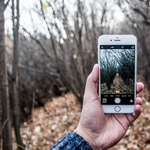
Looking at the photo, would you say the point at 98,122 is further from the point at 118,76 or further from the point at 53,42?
the point at 53,42

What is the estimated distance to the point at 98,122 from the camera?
122 cm

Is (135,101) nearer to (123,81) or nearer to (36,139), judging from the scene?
(123,81)

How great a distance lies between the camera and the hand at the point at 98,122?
1.20 m

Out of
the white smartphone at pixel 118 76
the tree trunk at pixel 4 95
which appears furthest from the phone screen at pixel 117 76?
the tree trunk at pixel 4 95

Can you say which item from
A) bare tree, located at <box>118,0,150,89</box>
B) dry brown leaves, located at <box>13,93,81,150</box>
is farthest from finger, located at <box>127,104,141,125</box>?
dry brown leaves, located at <box>13,93,81,150</box>

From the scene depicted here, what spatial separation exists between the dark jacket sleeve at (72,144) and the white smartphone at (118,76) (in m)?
0.37

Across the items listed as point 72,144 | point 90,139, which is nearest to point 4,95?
point 72,144

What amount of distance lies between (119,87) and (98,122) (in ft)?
1.24

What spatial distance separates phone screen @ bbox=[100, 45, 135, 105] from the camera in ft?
4.40

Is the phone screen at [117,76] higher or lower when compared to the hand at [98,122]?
higher

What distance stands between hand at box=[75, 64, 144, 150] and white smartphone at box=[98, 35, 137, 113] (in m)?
0.09

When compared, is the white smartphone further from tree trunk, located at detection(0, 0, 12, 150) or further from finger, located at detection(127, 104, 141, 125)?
tree trunk, located at detection(0, 0, 12, 150)

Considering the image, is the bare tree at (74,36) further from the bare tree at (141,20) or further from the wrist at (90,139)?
the wrist at (90,139)

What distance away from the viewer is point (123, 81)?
4.44 ft
